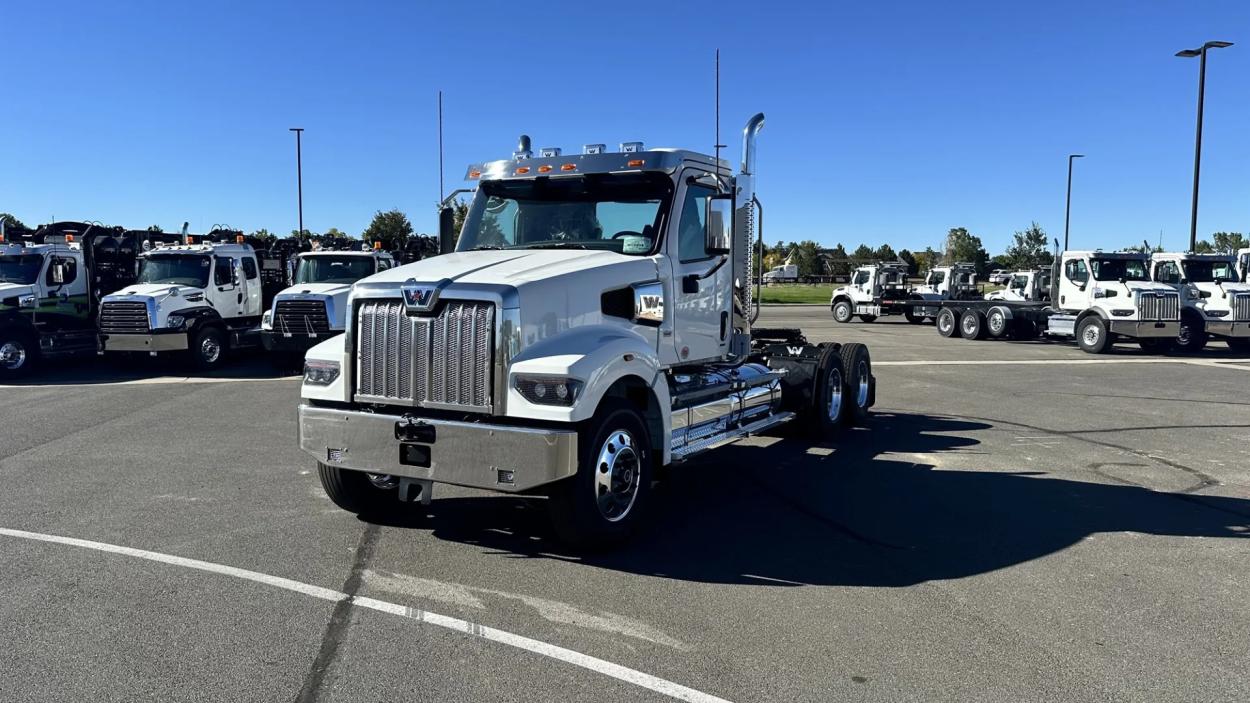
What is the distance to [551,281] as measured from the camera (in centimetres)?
557

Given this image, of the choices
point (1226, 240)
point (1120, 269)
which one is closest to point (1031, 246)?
point (1226, 240)

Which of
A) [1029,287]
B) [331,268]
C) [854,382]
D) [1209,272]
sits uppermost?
[1209,272]

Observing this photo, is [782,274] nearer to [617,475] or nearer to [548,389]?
[617,475]

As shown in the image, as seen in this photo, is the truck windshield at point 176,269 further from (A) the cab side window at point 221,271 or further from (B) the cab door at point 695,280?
(B) the cab door at point 695,280

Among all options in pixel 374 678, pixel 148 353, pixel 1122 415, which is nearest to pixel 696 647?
pixel 374 678

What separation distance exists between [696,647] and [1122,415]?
949 centimetres

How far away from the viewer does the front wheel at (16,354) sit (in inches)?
637

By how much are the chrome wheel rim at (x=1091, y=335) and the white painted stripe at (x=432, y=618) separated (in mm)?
20833

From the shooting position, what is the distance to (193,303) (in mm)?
17203

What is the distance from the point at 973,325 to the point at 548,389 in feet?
76.7

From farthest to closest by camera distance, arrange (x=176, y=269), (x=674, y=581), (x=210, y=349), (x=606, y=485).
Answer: (x=176, y=269), (x=210, y=349), (x=606, y=485), (x=674, y=581)

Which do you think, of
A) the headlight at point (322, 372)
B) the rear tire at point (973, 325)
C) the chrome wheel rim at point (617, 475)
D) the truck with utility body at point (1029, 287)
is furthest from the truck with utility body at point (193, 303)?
the truck with utility body at point (1029, 287)

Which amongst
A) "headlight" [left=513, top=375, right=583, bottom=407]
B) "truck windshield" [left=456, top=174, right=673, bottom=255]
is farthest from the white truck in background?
"headlight" [left=513, top=375, right=583, bottom=407]

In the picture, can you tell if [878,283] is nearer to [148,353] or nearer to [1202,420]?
[1202,420]
